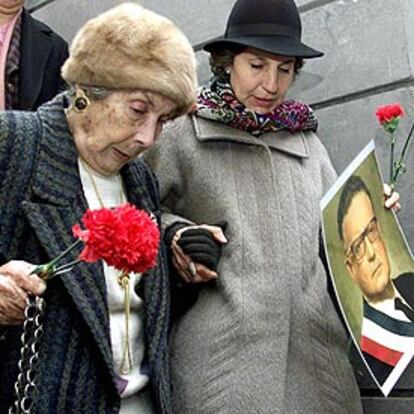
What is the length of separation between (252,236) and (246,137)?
0.27m

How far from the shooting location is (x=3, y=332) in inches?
71.6

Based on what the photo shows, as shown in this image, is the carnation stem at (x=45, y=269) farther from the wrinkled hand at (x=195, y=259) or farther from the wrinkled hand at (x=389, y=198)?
the wrinkled hand at (x=389, y=198)

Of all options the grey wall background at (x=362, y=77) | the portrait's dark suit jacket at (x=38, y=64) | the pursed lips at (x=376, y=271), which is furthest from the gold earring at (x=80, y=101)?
the grey wall background at (x=362, y=77)

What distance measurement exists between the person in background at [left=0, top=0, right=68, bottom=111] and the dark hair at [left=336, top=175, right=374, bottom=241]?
109 centimetres

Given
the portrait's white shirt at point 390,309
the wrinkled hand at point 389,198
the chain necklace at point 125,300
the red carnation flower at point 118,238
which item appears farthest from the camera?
the wrinkled hand at point 389,198

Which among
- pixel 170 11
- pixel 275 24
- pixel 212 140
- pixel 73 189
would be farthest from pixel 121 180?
pixel 170 11

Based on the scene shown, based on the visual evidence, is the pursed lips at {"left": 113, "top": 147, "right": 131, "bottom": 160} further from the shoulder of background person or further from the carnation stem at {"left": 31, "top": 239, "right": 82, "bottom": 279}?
the shoulder of background person

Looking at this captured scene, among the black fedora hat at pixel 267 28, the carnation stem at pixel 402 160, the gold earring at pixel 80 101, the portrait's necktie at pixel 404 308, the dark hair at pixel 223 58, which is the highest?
the black fedora hat at pixel 267 28

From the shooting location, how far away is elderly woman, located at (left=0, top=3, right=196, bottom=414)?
1.82 meters

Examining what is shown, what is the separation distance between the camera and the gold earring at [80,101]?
Answer: 196cm

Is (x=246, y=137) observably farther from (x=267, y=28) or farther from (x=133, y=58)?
(x=133, y=58)

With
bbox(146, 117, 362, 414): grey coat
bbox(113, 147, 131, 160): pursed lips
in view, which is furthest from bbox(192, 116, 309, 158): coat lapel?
bbox(113, 147, 131, 160): pursed lips

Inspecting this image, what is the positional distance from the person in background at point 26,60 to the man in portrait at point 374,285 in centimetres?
111

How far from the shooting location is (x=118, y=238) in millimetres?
1535
